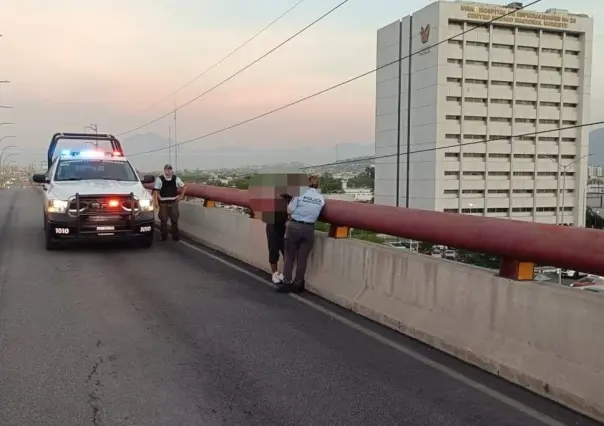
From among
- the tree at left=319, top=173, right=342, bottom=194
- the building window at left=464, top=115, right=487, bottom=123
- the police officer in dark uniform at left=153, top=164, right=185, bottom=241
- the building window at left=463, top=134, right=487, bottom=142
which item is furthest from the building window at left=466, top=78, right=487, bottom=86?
the police officer in dark uniform at left=153, top=164, right=185, bottom=241

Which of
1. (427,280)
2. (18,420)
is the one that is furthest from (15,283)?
(427,280)

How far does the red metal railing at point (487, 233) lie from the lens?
462 centimetres

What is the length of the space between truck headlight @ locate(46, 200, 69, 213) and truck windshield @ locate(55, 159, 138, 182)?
1.31 metres

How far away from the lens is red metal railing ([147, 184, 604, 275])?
462 cm

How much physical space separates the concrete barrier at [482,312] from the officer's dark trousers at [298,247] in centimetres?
25

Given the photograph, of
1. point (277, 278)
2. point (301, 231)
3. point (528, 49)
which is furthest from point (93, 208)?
point (528, 49)

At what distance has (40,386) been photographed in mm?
4711

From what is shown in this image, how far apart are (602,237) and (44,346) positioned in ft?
16.6

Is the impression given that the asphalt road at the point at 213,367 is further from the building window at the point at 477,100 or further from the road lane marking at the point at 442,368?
the building window at the point at 477,100

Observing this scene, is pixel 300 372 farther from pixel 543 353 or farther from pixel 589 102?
pixel 589 102

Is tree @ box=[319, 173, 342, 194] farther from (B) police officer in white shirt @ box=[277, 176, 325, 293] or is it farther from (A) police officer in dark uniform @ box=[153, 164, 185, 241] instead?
(A) police officer in dark uniform @ box=[153, 164, 185, 241]

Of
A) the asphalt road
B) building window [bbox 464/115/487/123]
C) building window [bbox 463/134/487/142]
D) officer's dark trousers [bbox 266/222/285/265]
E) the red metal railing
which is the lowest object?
the asphalt road

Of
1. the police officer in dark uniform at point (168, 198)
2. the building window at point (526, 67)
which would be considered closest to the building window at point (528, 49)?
the building window at point (526, 67)

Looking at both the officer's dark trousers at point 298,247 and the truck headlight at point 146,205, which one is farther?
the truck headlight at point 146,205
